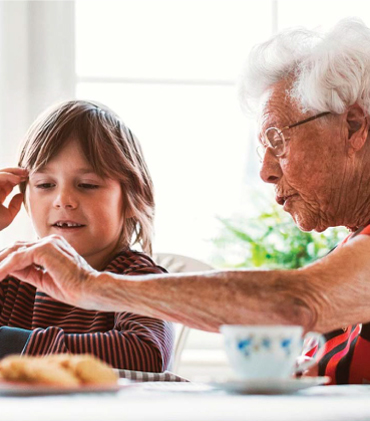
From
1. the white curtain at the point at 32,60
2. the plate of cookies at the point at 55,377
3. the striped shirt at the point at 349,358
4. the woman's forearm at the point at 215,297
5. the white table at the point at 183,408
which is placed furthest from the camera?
the white curtain at the point at 32,60

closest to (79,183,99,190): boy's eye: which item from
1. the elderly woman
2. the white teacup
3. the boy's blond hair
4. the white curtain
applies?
the boy's blond hair

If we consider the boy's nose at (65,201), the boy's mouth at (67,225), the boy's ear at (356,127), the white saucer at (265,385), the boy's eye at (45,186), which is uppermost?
the boy's ear at (356,127)

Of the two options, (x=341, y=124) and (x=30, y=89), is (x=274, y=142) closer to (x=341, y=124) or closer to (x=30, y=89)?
(x=341, y=124)

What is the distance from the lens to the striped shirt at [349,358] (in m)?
1.34

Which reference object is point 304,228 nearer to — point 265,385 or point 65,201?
point 65,201

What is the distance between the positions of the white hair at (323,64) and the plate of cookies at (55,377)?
36.2 inches

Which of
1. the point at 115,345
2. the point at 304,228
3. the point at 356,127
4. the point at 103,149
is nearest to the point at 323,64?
the point at 356,127

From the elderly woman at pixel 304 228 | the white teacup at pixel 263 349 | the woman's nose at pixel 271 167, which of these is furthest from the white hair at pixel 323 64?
the white teacup at pixel 263 349

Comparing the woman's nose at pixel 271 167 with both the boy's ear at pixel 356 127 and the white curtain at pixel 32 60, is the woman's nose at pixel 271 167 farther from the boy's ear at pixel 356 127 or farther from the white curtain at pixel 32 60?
the white curtain at pixel 32 60

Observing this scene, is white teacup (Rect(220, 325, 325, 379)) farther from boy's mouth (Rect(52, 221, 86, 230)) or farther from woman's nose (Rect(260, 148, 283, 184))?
boy's mouth (Rect(52, 221, 86, 230))

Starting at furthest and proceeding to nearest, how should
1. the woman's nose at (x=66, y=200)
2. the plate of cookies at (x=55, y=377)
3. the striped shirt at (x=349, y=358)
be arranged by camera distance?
the woman's nose at (x=66, y=200) → the striped shirt at (x=349, y=358) → the plate of cookies at (x=55, y=377)

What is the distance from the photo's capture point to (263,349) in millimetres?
781

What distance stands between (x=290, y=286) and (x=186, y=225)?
221cm

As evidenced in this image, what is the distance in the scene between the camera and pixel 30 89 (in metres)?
3.02
